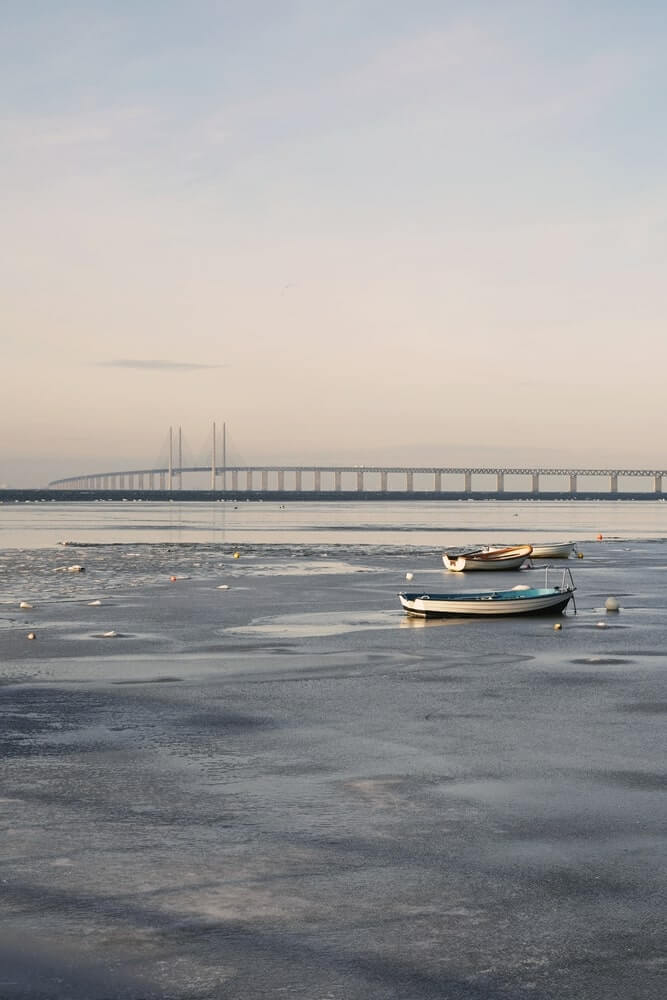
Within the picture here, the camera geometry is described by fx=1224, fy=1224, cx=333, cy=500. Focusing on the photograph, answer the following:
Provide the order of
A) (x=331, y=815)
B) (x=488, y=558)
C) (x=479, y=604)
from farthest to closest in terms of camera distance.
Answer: (x=488, y=558)
(x=479, y=604)
(x=331, y=815)

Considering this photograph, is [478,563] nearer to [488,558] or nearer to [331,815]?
[488,558]

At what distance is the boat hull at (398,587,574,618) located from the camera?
4341 centimetres

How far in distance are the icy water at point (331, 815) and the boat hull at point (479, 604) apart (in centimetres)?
490

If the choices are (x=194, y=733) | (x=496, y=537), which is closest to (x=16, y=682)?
(x=194, y=733)

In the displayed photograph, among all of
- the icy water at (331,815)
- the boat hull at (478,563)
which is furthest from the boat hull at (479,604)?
the boat hull at (478,563)

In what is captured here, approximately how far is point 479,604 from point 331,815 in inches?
1098

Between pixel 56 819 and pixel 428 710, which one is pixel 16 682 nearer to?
pixel 428 710

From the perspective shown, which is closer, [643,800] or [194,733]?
[643,800]

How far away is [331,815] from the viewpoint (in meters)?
16.3

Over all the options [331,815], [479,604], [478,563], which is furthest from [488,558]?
[331,815]

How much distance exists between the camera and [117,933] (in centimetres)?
1176

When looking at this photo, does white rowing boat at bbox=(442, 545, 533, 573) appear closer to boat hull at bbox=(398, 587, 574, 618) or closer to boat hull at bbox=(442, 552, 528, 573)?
boat hull at bbox=(442, 552, 528, 573)

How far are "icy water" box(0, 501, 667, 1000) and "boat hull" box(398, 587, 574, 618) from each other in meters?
4.90

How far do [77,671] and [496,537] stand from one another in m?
99.4
